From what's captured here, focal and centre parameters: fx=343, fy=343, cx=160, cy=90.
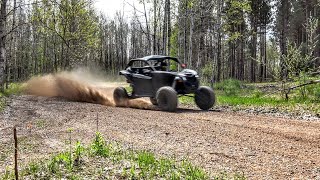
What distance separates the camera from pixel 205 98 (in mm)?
11812

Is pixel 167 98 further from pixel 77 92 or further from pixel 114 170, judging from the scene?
pixel 114 170

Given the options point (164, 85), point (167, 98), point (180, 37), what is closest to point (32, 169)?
point (167, 98)

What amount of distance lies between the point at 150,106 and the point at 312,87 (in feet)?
21.0

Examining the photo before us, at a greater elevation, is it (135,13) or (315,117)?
(135,13)

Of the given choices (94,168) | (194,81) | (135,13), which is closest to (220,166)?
(94,168)

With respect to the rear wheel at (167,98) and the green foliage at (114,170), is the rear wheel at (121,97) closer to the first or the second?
the rear wheel at (167,98)

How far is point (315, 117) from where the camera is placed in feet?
31.5

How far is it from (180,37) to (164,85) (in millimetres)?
26039

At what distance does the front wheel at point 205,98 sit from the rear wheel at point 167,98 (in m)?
1.14

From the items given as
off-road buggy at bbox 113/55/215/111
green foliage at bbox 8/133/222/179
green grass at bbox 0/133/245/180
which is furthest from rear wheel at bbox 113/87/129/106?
green foliage at bbox 8/133/222/179

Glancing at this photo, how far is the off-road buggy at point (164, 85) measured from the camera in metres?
11.3

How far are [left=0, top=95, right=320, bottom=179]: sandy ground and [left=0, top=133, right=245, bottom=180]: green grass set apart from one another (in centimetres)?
42

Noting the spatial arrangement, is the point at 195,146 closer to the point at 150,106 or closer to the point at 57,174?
the point at 57,174

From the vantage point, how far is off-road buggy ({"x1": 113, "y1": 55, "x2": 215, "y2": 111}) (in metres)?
11.3
